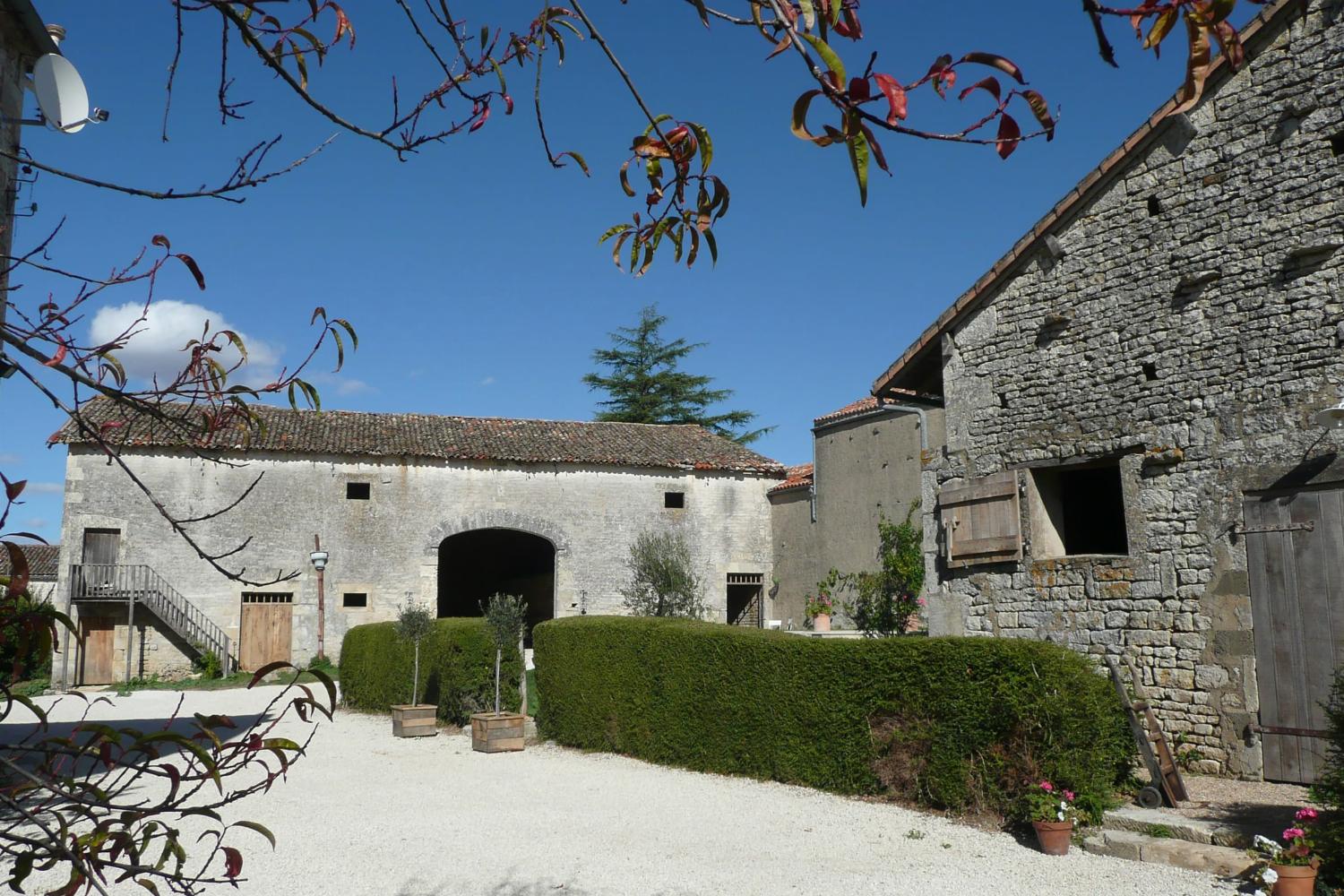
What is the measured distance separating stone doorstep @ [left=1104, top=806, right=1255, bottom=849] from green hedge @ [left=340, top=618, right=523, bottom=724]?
27.0ft

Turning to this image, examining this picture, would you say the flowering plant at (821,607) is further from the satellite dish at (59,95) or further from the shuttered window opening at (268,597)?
the satellite dish at (59,95)

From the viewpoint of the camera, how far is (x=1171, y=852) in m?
6.03

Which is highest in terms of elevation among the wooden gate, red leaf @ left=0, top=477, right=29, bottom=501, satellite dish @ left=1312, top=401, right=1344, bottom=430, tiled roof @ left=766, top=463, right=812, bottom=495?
tiled roof @ left=766, top=463, right=812, bottom=495

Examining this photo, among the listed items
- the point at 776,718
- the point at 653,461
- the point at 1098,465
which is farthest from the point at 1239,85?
the point at 653,461

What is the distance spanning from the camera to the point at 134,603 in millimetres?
20047

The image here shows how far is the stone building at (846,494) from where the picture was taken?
1855 centimetres

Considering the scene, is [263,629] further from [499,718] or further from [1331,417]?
[1331,417]

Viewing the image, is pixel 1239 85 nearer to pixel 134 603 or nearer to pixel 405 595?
pixel 405 595

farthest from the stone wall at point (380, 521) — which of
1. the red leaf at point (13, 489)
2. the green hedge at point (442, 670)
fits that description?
the red leaf at point (13, 489)

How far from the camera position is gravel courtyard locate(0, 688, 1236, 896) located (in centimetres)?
584

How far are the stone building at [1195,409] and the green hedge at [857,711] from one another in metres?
1.30

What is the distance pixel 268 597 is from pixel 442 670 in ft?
29.7

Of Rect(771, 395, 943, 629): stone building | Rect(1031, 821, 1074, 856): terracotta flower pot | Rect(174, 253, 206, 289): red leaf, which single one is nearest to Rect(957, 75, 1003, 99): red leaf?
Rect(174, 253, 206, 289): red leaf

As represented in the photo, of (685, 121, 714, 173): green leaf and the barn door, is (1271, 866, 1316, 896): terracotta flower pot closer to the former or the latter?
the barn door
